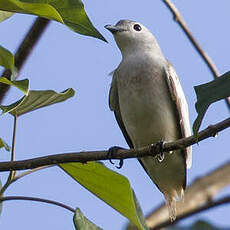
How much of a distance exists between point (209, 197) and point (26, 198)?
58.6 inches

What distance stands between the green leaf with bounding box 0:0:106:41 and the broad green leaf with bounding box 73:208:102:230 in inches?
28.2

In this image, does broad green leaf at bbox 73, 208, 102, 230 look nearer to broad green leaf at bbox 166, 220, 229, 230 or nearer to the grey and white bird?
broad green leaf at bbox 166, 220, 229, 230

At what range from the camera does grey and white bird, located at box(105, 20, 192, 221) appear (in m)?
3.90

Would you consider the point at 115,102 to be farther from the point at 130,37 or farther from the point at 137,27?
the point at 137,27

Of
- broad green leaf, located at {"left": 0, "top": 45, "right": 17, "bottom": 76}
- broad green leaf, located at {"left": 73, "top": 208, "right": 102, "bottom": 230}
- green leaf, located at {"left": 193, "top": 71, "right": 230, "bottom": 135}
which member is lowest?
broad green leaf, located at {"left": 73, "top": 208, "right": 102, "bottom": 230}

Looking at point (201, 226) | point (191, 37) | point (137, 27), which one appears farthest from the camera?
point (137, 27)

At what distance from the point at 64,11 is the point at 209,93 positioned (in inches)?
29.3

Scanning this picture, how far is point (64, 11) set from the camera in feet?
7.29

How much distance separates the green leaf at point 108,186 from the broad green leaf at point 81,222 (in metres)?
0.14

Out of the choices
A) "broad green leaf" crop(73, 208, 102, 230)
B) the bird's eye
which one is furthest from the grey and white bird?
"broad green leaf" crop(73, 208, 102, 230)

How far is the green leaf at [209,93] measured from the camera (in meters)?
1.74

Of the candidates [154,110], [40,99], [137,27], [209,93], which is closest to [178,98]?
[154,110]

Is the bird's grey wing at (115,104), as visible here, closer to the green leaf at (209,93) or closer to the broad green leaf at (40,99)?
the broad green leaf at (40,99)

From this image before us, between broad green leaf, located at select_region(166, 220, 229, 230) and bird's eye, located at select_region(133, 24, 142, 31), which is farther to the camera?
bird's eye, located at select_region(133, 24, 142, 31)
